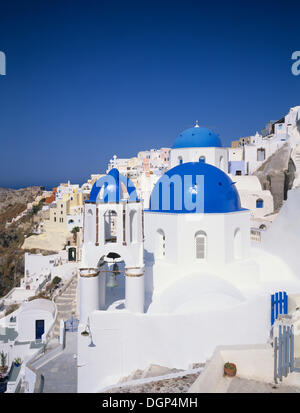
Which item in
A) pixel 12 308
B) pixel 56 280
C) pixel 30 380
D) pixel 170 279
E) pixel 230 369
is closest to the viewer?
pixel 230 369

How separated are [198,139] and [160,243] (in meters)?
10.1

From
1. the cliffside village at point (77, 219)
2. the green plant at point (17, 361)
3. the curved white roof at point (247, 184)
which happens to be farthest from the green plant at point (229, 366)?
the curved white roof at point (247, 184)

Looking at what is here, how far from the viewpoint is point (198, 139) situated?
19734 mm

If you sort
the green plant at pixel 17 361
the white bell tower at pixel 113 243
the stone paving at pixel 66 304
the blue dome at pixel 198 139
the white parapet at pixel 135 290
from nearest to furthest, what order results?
1. the white parapet at pixel 135 290
2. the white bell tower at pixel 113 243
3. the green plant at pixel 17 361
4. the stone paving at pixel 66 304
5. the blue dome at pixel 198 139

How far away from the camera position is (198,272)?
405 inches

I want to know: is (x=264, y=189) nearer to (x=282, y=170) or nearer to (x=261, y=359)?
(x=282, y=170)

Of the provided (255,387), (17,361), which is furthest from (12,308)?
(255,387)

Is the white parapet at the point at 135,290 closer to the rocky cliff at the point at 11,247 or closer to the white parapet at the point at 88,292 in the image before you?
the white parapet at the point at 88,292

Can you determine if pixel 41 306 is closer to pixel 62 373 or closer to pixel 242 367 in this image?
pixel 62 373

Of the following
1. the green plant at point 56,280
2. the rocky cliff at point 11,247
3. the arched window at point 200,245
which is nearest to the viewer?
the arched window at point 200,245

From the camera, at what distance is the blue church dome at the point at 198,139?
1970 cm

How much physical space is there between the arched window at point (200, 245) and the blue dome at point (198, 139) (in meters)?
9.97

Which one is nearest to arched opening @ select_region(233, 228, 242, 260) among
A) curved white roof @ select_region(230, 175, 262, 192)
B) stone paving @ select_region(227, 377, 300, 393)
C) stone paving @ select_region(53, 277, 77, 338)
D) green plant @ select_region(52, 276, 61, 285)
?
stone paving @ select_region(227, 377, 300, 393)

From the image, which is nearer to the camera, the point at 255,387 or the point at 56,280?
the point at 255,387
